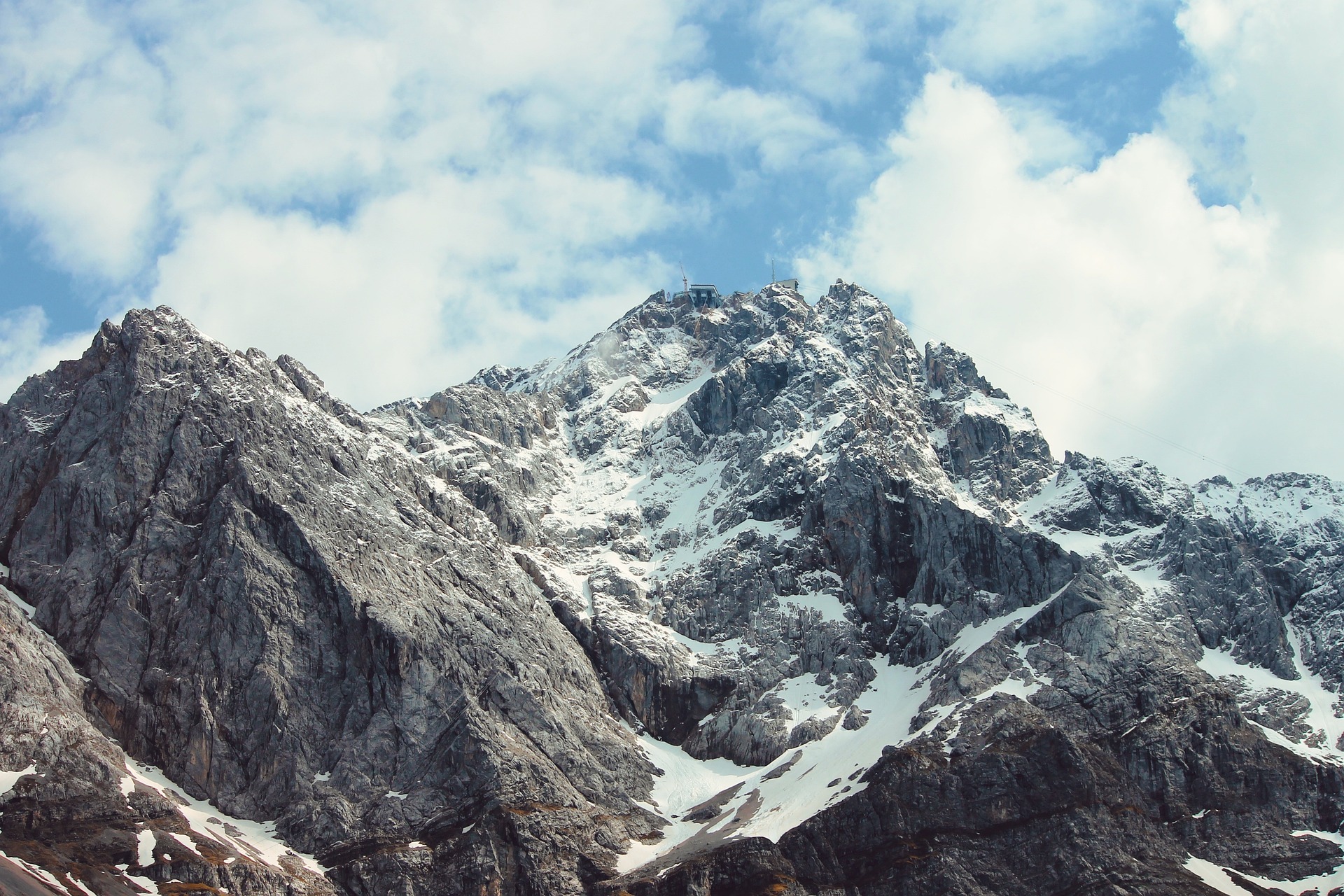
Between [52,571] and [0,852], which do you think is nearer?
[0,852]

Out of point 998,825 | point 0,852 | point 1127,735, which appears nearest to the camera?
point 0,852

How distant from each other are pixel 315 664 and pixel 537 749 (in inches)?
1270

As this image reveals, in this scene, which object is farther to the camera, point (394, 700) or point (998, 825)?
point (394, 700)

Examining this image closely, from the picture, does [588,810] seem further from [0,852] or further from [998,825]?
[0,852]

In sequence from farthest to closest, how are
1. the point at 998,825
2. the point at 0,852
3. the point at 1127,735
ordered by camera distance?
the point at 1127,735, the point at 998,825, the point at 0,852

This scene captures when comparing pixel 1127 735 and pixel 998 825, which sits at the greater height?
pixel 1127 735

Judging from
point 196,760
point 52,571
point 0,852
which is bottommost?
point 0,852

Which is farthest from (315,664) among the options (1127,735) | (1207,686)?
(1207,686)

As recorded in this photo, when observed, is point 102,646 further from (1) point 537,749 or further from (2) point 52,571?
(1) point 537,749

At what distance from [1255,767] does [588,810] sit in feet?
283

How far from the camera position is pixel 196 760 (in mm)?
182750

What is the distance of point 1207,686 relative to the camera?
194 metres

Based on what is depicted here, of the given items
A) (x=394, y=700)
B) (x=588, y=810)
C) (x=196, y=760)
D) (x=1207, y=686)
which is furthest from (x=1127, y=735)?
(x=196, y=760)

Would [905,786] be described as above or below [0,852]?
above
